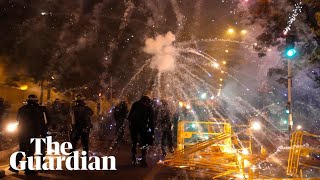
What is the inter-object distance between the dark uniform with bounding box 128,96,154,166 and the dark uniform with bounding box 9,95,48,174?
247cm

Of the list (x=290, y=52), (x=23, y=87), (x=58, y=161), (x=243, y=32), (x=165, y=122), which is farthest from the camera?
(x=243, y=32)

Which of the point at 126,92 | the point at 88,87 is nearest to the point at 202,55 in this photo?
the point at 126,92

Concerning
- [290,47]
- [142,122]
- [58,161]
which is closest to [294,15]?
[290,47]

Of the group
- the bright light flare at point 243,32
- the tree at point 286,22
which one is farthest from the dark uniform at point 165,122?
the bright light flare at point 243,32

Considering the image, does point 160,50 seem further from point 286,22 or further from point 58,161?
point 58,161

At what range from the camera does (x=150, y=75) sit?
98.7 feet

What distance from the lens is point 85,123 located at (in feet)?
30.7

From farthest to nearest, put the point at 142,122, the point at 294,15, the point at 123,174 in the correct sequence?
the point at 294,15, the point at 142,122, the point at 123,174

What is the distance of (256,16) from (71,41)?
11366 millimetres

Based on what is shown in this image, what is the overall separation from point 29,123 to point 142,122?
2.93 metres

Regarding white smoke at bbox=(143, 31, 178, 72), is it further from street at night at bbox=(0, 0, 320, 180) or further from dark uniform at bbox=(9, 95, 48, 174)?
dark uniform at bbox=(9, 95, 48, 174)

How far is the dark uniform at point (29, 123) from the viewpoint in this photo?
26.2ft

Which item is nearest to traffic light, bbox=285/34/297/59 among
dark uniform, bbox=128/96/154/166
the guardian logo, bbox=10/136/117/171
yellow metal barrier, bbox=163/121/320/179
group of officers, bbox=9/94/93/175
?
yellow metal barrier, bbox=163/121/320/179

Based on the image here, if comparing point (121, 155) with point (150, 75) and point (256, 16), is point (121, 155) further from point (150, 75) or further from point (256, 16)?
point (150, 75)
